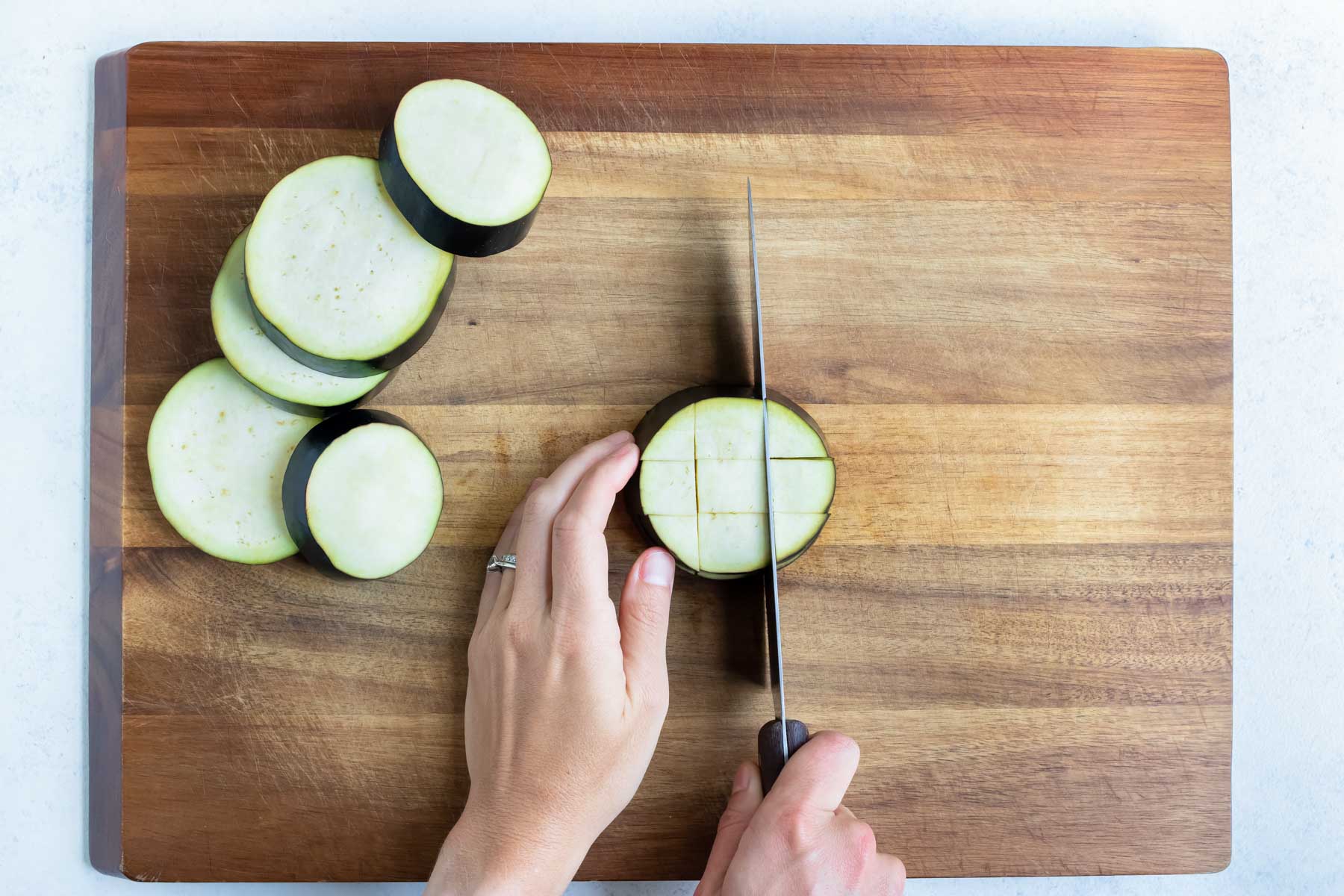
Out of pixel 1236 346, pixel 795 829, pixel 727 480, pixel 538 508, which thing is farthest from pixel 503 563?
pixel 1236 346

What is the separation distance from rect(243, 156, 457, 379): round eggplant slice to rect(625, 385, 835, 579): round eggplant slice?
1.52ft

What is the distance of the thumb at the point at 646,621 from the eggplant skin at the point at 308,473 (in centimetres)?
45

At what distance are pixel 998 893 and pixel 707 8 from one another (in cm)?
183

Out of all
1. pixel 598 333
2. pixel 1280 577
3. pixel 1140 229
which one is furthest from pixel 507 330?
pixel 1280 577

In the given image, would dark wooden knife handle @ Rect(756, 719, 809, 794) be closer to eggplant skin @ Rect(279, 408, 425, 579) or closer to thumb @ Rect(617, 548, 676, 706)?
thumb @ Rect(617, 548, 676, 706)

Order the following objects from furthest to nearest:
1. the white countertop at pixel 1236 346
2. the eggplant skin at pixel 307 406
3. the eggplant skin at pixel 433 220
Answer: the white countertop at pixel 1236 346 < the eggplant skin at pixel 307 406 < the eggplant skin at pixel 433 220

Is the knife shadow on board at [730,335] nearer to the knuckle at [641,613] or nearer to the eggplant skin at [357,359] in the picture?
the knuckle at [641,613]

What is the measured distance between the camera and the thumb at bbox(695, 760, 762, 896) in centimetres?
146

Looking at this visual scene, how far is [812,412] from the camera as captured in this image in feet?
5.18

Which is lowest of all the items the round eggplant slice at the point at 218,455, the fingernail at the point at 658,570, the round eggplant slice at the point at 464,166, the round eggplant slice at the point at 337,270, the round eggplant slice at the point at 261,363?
the fingernail at the point at 658,570

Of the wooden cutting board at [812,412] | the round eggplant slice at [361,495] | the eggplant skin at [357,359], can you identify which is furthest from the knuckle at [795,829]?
the eggplant skin at [357,359]

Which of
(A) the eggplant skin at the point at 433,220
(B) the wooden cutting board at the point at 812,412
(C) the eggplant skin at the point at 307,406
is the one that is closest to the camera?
(A) the eggplant skin at the point at 433,220

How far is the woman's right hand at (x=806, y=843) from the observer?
140cm

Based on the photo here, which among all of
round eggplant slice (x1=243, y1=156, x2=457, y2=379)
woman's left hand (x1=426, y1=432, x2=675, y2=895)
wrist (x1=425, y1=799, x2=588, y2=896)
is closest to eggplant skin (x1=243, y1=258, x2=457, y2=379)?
round eggplant slice (x1=243, y1=156, x2=457, y2=379)
